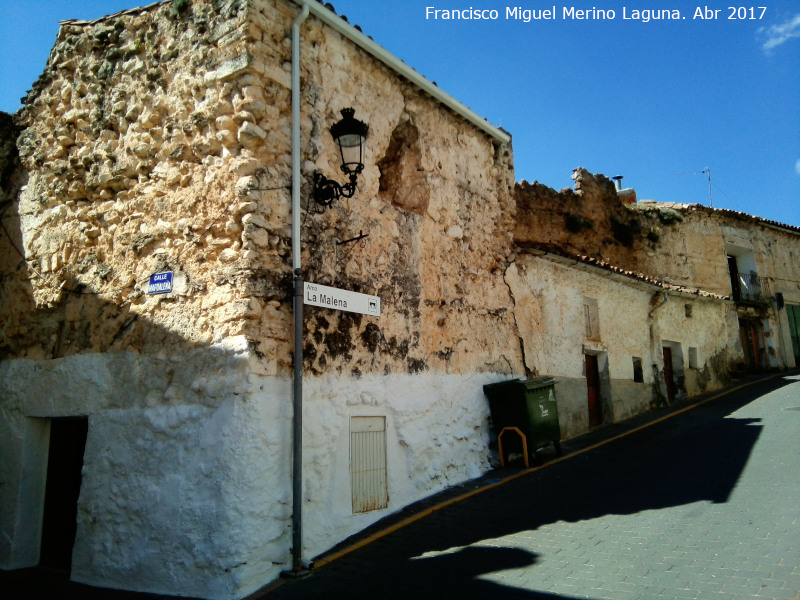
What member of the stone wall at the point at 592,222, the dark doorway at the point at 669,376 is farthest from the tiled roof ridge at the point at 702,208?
the dark doorway at the point at 669,376

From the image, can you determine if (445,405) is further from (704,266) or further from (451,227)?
(704,266)

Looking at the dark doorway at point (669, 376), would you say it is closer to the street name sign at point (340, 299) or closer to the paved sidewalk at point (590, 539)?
the paved sidewalk at point (590, 539)

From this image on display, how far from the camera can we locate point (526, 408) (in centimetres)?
878

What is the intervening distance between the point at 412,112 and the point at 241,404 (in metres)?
4.80

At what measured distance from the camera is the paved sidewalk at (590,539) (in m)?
4.98

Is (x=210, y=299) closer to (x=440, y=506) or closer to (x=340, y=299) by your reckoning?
(x=340, y=299)

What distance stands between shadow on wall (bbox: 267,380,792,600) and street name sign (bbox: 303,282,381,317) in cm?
246

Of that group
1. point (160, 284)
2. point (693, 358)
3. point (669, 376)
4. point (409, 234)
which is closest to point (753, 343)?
point (693, 358)

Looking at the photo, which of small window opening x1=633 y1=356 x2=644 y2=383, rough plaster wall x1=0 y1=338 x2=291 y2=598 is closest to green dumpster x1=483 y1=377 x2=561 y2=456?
rough plaster wall x1=0 y1=338 x2=291 y2=598

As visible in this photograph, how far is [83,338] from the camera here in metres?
6.90

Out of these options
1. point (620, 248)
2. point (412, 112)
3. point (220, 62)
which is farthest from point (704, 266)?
point (220, 62)

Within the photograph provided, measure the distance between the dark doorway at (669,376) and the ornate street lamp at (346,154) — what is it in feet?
40.1

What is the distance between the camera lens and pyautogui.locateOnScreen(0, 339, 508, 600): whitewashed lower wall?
5.48m

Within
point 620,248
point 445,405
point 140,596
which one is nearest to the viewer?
point 140,596
